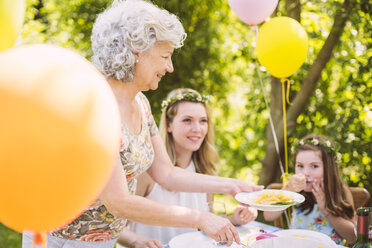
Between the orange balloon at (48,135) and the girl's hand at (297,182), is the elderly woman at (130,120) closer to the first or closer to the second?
the orange balloon at (48,135)

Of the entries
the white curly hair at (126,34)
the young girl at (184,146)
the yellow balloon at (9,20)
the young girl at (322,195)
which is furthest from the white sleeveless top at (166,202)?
the yellow balloon at (9,20)

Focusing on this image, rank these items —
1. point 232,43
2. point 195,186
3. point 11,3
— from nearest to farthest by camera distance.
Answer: point 11,3 → point 195,186 → point 232,43

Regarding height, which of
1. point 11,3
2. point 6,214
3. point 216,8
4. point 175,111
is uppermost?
point 216,8

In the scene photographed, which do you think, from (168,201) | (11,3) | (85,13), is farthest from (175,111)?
(85,13)

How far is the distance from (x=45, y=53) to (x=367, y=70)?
302 cm

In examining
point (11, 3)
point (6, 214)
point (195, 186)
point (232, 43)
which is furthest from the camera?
point (232, 43)

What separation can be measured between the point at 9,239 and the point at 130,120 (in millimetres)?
2920

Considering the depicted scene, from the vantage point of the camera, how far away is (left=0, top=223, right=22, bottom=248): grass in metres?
3.85

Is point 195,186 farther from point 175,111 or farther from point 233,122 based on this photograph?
point 233,122

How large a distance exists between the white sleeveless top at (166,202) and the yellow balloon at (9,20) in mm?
1261

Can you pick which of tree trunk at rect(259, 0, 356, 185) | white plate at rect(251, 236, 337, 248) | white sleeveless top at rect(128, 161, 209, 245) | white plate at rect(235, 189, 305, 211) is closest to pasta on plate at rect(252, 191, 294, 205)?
white plate at rect(235, 189, 305, 211)

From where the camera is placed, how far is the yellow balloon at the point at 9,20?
1.24m

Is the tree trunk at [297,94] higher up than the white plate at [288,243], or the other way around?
the tree trunk at [297,94]

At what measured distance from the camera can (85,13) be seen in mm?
4352
